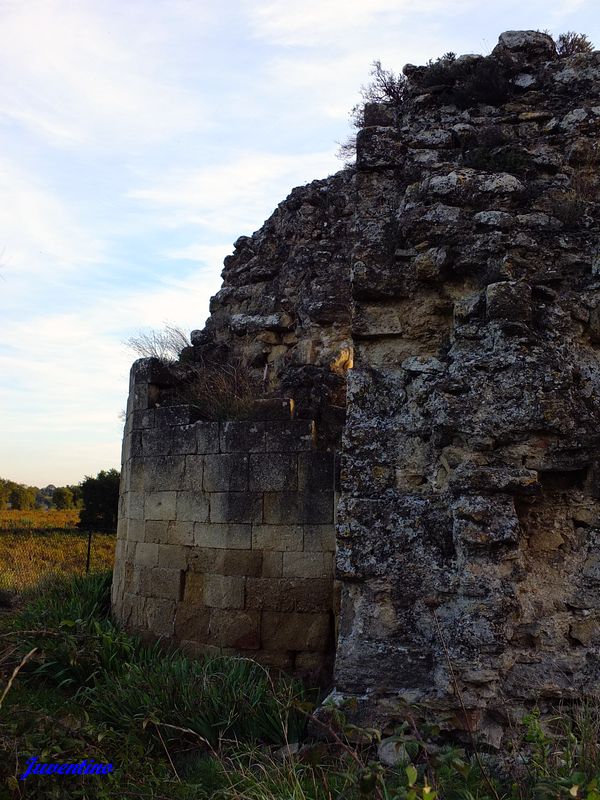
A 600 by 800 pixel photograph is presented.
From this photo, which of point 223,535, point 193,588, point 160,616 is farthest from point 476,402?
point 160,616

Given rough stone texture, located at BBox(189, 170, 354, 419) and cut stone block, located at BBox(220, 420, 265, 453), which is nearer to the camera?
cut stone block, located at BBox(220, 420, 265, 453)

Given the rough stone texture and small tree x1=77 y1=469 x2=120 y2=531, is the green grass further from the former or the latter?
small tree x1=77 y1=469 x2=120 y2=531

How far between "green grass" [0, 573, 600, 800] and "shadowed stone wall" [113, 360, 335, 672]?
16.9 inches

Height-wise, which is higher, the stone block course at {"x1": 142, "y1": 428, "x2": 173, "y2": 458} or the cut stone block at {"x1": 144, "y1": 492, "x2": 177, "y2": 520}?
the stone block course at {"x1": 142, "y1": 428, "x2": 173, "y2": 458}

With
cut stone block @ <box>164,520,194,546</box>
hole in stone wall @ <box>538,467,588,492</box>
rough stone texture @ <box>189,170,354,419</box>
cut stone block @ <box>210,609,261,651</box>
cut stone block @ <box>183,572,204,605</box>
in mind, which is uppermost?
rough stone texture @ <box>189,170,354,419</box>

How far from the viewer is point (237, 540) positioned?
6758mm

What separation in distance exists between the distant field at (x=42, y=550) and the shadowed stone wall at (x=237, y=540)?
3.42 metres

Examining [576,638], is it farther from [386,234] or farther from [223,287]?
[223,287]

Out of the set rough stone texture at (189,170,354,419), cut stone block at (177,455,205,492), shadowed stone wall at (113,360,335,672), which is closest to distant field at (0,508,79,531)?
rough stone texture at (189,170,354,419)

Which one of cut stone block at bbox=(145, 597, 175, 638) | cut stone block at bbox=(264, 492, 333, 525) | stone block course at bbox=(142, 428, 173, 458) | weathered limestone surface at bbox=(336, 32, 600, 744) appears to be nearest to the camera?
weathered limestone surface at bbox=(336, 32, 600, 744)

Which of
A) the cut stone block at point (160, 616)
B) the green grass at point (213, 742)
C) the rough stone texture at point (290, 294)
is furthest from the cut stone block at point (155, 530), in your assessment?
the rough stone texture at point (290, 294)

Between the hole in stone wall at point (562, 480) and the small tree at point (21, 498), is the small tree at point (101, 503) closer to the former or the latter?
the small tree at point (21, 498)

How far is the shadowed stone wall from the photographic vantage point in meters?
6.44

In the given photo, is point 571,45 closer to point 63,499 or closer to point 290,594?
point 290,594
